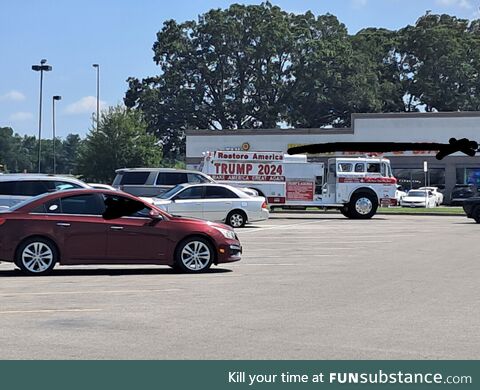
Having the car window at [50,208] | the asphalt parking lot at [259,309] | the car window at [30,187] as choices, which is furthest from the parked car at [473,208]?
the car window at [50,208]

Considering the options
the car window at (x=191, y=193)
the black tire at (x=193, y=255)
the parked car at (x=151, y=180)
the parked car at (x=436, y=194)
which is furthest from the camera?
the parked car at (x=436, y=194)

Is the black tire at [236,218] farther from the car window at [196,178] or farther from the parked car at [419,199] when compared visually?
the parked car at [419,199]

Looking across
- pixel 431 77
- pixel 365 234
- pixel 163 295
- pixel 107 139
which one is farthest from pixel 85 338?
pixel 107 139

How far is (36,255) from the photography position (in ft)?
51.5

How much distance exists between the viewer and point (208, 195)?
29.5m

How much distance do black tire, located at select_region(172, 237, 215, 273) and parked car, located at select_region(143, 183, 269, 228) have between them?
11.9m

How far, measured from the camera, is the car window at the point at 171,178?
110 ft

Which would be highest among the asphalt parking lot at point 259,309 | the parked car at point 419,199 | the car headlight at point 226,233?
the parked car at point 419,199

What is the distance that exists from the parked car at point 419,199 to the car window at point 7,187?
114ft

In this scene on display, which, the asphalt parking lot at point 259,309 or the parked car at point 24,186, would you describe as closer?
the asphalt parking lot at point 259,309

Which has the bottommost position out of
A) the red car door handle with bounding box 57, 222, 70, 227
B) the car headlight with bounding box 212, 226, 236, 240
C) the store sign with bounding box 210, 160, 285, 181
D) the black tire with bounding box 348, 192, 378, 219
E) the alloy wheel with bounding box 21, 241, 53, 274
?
the alloy wheel with bounding box 21, 241, 53, 274

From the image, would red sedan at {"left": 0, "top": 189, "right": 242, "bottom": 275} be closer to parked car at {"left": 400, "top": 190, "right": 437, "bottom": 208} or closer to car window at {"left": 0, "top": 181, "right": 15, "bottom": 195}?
car window at {"left": 0, "top": 181, "right": 15, "bottom": 195}

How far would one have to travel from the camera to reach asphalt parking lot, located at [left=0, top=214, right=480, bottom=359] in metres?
8.69

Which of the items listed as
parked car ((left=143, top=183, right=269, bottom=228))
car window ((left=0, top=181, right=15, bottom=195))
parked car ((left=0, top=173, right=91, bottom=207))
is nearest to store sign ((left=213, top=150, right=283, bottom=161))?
parked car ((left=143, top=183, right=269, bottom=228))
